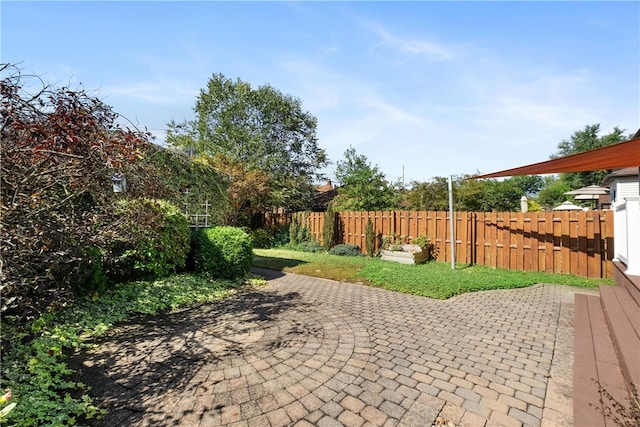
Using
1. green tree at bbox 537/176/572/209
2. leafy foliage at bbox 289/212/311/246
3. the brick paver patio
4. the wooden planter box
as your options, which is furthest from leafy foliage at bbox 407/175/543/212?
green tree at bbox 537/176/572/209

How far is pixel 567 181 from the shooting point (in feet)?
116

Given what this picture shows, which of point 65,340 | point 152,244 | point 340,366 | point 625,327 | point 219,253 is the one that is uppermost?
point 152,244

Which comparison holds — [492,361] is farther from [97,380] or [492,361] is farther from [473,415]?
[97,380]

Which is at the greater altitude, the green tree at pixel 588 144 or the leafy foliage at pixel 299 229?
the green tree at pixel 588 144

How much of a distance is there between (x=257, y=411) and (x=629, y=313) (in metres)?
4.94

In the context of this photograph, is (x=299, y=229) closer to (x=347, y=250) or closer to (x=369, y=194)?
(x=347, y=250)

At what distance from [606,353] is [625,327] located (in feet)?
2.00

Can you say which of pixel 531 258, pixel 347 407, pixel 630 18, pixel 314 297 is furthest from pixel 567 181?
pixel 347 407

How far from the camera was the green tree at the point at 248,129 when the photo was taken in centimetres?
2078

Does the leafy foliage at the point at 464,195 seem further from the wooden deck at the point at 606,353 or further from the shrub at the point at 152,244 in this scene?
the shrub at the point at 152,244

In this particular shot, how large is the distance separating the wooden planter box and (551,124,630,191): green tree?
28.1 m

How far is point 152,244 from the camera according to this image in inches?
213

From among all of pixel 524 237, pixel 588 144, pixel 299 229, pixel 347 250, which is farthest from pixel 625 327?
pixel 588 144

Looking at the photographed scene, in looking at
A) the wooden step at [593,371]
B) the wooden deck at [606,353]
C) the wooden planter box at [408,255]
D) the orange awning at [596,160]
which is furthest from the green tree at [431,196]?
the wooden step at [593,371]
